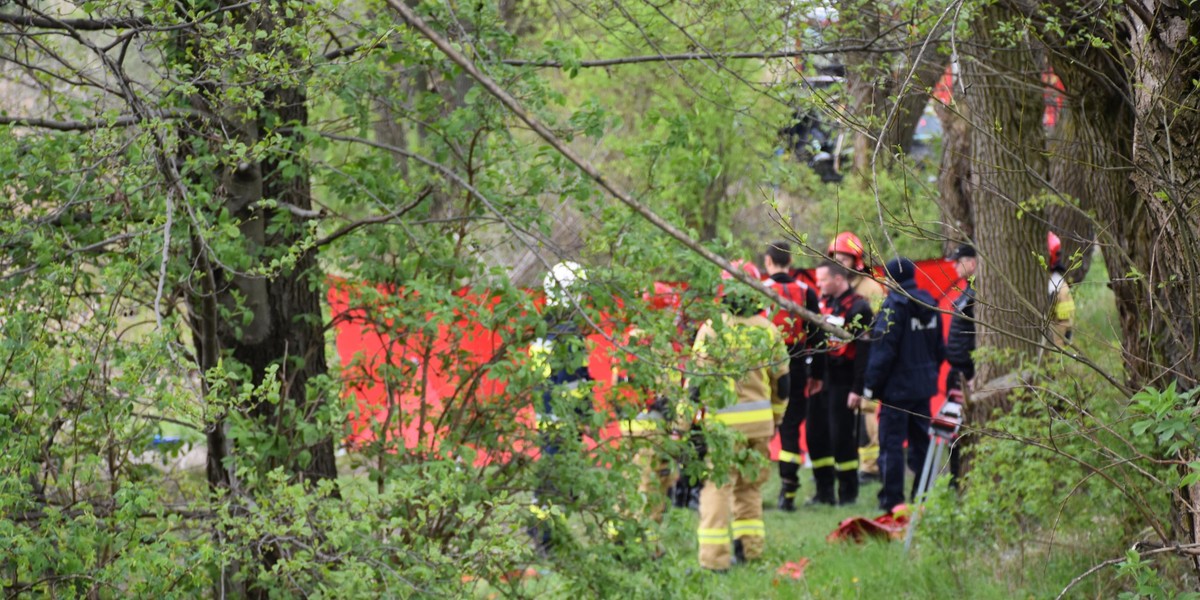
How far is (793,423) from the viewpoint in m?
10.6

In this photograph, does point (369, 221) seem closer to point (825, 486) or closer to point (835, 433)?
point (835, 433)

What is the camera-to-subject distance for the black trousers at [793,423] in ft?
34.3

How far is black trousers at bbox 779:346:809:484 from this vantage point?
10.4 meters

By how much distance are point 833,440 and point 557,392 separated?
5.40 metres

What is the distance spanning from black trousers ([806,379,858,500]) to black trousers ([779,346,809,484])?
121 mm

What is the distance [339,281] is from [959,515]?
10.7 ft

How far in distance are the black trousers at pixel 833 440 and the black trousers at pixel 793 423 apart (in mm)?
121

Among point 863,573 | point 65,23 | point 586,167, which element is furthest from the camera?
point 863,573

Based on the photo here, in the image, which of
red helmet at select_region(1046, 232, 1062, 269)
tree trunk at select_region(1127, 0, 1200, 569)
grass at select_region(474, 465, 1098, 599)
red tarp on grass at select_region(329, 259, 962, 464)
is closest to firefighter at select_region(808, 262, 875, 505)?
red helmet at select_region(1046, 232, 1062, 269)

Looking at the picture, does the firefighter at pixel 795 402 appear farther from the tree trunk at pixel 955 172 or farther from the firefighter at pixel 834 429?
the tree trunk at pixel 955 172

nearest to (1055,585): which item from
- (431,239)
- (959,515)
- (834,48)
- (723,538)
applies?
(959,515)

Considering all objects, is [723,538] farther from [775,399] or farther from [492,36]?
[492,36]

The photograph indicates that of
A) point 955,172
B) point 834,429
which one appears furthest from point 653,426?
point 955,172

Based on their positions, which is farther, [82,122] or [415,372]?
[415,372]
